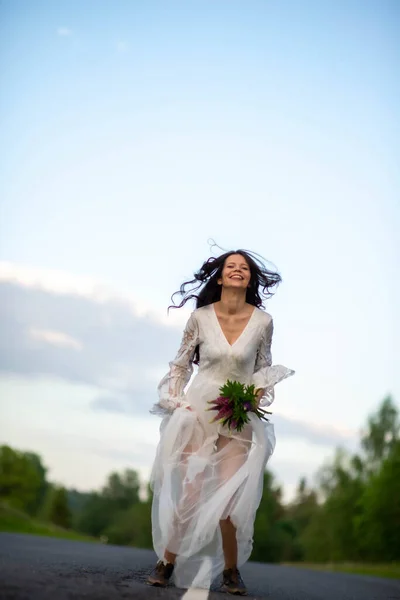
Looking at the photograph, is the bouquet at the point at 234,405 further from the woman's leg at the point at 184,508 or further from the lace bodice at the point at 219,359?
the woman's leg at the point at 184,508

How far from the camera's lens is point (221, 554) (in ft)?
24.7

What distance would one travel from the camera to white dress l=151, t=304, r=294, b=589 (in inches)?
294

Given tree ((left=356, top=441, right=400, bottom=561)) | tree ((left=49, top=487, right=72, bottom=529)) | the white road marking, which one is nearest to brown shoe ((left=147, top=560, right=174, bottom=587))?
the white road marking

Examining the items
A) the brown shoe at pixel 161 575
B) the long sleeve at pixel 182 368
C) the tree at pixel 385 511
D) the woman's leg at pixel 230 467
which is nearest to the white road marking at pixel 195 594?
the brown shoe at pixel 161 575

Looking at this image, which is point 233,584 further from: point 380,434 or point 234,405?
point 380,434

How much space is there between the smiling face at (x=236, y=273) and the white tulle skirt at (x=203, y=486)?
1.04 metres

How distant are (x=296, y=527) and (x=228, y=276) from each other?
126 m

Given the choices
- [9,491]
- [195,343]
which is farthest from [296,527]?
[195,343]

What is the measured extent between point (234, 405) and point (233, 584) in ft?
5.00

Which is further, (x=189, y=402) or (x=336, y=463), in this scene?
(x=336, y=463)

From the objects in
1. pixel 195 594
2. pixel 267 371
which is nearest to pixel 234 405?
pixel 267 371

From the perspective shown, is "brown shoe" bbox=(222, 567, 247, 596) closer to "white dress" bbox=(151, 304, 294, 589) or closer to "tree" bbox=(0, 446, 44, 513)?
"white dress" bbox=(151, 304, 294, 589)

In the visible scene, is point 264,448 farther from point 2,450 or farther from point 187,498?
point 2,450

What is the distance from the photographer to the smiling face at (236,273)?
28.0 ft
